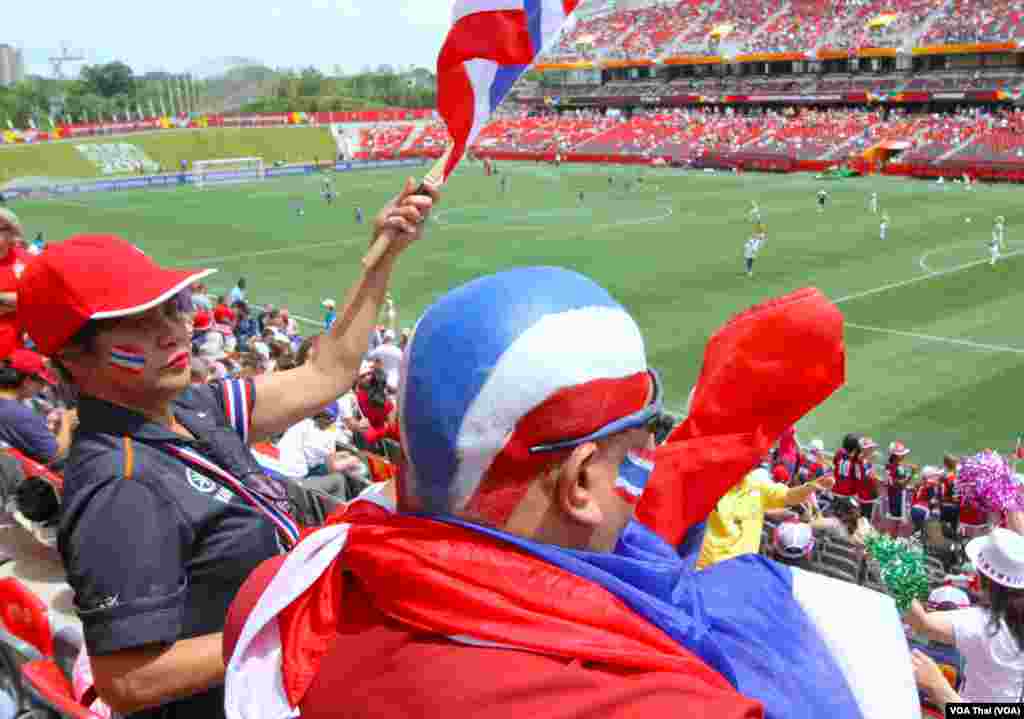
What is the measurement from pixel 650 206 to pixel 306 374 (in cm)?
3706

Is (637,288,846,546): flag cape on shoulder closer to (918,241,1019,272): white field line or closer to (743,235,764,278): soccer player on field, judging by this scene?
(743,235,764,278): soccer player on field

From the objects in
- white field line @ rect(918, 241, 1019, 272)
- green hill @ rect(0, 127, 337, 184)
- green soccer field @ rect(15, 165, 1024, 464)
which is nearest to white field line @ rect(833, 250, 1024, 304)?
green soccer field @ rect(15, 165, 1024, 464)

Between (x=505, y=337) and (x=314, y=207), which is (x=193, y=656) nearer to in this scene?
(x=505, y=337)

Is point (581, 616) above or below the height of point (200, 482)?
above

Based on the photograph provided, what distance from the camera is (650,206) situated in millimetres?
38625

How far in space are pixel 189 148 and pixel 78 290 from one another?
7778cm

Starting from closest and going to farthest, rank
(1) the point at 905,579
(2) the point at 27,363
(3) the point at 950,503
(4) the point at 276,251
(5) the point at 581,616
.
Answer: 1. (5) the point at 581,616
2. (1) the point at 905,579
3. (2) the point at 27,363
4. (3) the point at 950,503
5. (4) the point at 276,251

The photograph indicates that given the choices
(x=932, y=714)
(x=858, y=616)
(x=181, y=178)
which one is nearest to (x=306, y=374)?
(x=858, y=616)

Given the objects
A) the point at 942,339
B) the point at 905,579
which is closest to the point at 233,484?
the point at 905,579

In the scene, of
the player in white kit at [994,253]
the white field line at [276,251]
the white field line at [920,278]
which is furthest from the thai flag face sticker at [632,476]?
the white field line at [276,251]

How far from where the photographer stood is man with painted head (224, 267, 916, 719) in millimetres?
1151

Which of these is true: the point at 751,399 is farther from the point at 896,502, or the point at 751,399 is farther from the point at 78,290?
the point at 896,502

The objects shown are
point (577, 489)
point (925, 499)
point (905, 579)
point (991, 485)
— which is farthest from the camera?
point (925, 499)

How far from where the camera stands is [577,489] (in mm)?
1309
